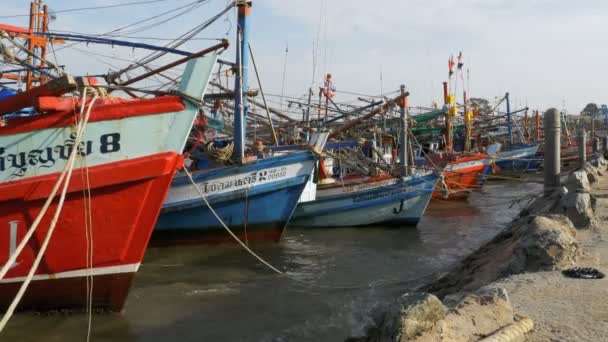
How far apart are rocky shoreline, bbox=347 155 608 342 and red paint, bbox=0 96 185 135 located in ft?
10.6

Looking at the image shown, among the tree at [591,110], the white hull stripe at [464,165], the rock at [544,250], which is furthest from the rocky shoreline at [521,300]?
the tree at [591,110]

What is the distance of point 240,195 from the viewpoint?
9305 mm

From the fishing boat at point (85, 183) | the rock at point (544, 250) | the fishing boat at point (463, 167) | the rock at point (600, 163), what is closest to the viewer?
the rock at point (544, 250)

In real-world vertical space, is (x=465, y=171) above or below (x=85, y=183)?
below

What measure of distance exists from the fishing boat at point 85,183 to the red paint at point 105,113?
0.03 feet

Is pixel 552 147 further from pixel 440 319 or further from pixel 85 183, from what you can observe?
pixel 85 183

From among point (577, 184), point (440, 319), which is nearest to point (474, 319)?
point (440, 319)

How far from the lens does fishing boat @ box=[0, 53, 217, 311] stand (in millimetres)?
5164

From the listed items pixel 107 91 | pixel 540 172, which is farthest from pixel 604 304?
pixel 540 172

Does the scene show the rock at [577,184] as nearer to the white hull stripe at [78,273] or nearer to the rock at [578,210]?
the rock at [578,210]

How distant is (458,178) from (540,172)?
1322 centimetres

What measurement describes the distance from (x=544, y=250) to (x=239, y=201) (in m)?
6.03

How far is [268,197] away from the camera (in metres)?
9.62

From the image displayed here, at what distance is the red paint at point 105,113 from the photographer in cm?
518
